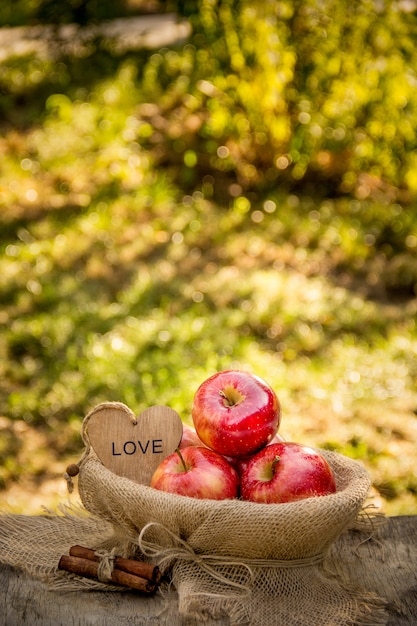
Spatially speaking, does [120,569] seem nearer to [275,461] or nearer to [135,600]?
[135,600]

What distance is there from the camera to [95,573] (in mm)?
1665

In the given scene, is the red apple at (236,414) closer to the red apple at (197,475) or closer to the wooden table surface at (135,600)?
the red apple at (197,475)

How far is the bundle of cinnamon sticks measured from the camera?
163 cm

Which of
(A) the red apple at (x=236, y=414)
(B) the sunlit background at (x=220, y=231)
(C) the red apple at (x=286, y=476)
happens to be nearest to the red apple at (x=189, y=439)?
(A) the red apple at (x=236, y=414)

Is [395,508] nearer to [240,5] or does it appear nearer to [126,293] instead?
[126,293]

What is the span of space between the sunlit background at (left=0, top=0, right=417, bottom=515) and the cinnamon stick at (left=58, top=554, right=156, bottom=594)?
5.00 ft

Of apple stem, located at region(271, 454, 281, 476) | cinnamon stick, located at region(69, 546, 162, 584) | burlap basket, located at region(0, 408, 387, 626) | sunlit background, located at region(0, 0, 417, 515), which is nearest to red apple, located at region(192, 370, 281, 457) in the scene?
apple stem, located at region(271, 454, 281, 476)

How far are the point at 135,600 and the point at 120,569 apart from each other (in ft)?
0.24

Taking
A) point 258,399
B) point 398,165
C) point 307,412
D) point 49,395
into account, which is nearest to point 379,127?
point 398,165

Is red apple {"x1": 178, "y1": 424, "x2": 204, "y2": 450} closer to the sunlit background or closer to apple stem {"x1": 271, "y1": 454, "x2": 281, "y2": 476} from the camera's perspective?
apple stem {"x1": 271, "y1": 454, "x2": 281, "y2": 476}

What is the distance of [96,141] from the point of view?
6.15m

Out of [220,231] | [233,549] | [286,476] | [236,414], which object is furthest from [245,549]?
[220,231]

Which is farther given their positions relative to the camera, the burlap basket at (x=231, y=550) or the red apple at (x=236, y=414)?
the red apple at (x=236, y=414)

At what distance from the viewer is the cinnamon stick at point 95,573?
1628mm
